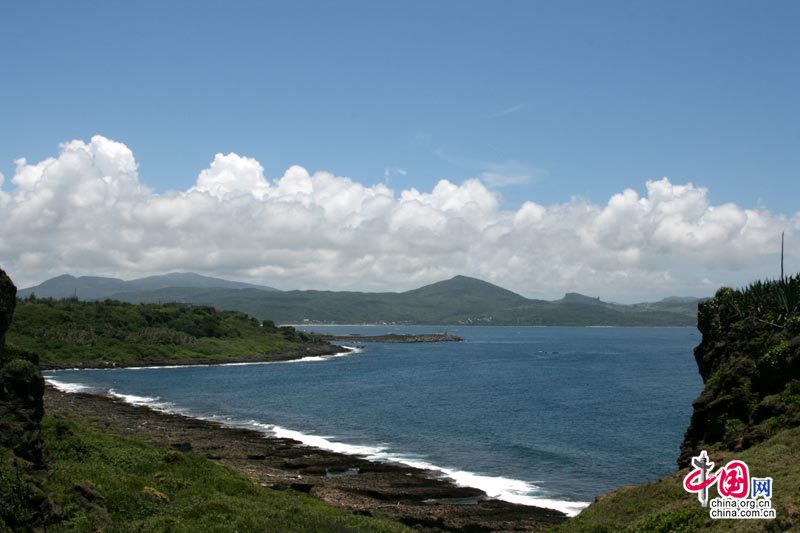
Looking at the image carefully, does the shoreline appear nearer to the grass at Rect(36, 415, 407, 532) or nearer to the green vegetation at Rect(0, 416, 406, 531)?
the grass at Rect(36, 415, 407, 532)

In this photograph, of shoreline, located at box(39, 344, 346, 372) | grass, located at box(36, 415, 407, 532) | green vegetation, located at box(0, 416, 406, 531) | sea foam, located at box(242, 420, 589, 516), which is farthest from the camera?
shoreline, located at box(39, 344, 346, 372)

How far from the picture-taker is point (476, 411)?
8738 centimetres

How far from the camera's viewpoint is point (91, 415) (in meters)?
75.2

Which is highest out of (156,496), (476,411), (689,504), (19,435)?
(19,435)

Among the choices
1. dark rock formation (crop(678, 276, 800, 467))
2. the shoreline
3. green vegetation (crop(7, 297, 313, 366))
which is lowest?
the shoreline

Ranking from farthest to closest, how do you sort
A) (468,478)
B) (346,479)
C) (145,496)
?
1. (468,478)
2. (346,479)
3. (145,496)

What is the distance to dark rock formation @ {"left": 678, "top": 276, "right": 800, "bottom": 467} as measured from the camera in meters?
32.4

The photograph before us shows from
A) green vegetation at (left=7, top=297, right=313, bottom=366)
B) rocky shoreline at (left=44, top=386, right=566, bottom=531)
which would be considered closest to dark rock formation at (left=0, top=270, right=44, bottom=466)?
rocky shoreline at (left=44, top=386, right=566, bottom=531)

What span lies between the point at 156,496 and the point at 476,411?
6141 centimetres

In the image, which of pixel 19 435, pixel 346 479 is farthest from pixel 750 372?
pixel 19 435

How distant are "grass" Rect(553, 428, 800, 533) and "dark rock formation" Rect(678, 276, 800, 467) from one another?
2.24m

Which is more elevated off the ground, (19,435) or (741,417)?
(741,417)

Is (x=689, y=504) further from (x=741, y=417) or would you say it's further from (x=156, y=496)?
(x=156, y=496)

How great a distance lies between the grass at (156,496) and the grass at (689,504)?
9571 millimetres
